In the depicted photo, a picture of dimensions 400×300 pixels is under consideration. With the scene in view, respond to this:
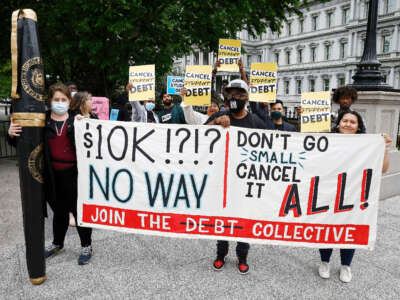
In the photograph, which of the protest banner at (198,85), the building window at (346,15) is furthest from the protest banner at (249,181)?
the building window at (346,15)

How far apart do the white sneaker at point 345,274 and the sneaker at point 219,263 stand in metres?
1.29

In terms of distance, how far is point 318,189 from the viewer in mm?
3256

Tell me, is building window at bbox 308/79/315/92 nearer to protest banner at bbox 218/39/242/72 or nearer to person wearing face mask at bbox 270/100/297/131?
protest banner at bbox 218/39/242/72

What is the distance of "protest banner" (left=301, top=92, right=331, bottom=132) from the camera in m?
4.46

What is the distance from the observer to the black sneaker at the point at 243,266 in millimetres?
3488

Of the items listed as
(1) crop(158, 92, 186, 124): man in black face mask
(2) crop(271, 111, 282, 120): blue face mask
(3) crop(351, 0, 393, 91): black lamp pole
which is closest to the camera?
(2) crop(271, 111, 282, 120): blue face mask

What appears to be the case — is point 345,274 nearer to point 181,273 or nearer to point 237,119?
point 181,273

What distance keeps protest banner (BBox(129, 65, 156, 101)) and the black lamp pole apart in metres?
4.23

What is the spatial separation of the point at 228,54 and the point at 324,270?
14.4 ft

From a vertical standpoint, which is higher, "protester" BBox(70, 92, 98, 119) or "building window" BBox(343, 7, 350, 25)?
"building window" BBox(343, 7, 350, 25)

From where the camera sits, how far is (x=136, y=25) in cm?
882

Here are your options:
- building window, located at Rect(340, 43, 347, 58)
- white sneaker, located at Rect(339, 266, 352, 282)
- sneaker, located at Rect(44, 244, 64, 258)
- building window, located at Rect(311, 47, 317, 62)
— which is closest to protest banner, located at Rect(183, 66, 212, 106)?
sneaker, located at Rect(44, 244, 64, 258)

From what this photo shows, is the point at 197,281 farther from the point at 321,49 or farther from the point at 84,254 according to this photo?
the point at 321,49

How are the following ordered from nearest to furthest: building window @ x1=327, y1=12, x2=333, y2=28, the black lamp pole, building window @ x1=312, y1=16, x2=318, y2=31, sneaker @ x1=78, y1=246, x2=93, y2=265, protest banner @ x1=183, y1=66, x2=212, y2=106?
sneaker @ x1=78, y1=246, x2=93, y2=265, protest banner @ x1=183, y1=66, x2=212, y2=106, the black lamp pole, building window @ x1=327, y1=12, x2=333, y2=28, building window @ x1=312, y1=16, x2=318, y2=31
